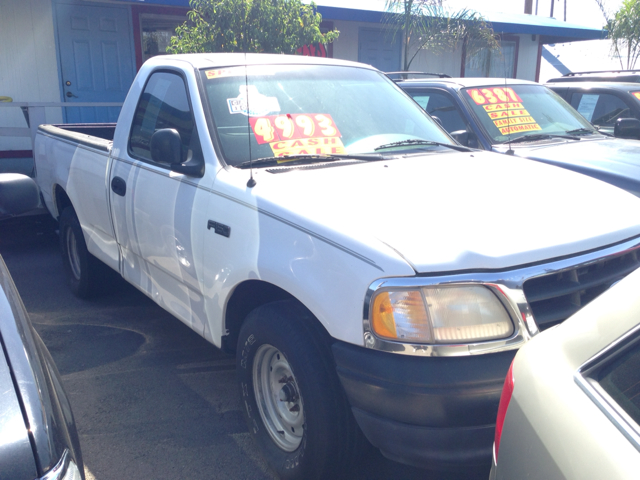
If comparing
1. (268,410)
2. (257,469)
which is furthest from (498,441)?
(257,469)

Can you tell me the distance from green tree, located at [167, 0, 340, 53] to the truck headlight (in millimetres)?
6295

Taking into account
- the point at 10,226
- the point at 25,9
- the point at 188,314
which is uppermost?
the point at 25,9

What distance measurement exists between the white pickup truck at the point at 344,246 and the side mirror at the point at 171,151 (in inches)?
0.4

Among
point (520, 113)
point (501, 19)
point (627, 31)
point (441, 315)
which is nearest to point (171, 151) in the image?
point (441, 315)

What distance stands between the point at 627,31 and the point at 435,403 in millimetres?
15376

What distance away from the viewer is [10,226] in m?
7.51

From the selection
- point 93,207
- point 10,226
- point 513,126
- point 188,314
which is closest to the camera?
point 188,314

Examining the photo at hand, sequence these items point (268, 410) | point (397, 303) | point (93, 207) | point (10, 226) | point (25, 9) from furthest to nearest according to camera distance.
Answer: point (25, 9) → point (10, 226) → point (93, 207) → point (268, 410) → point (397, 303)

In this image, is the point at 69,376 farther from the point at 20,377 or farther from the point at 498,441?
the point at 498,441

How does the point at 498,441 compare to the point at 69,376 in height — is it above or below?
above

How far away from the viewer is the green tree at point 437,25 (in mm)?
10555

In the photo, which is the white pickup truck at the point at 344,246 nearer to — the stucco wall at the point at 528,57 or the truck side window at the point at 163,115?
the truck side window at the point at 163,115

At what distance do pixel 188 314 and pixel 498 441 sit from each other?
6.59 feet

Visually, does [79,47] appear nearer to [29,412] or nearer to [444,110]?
[444,110]
